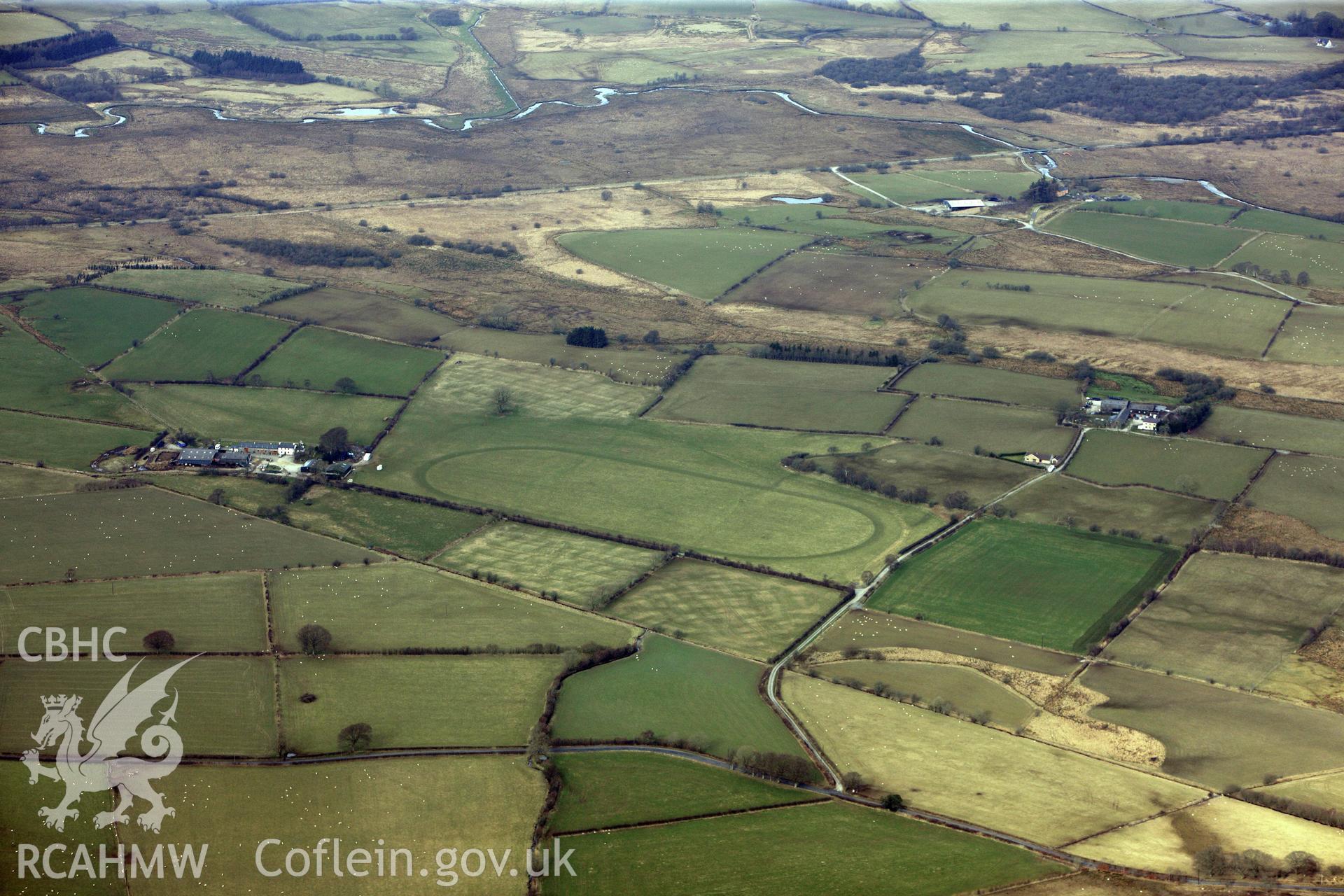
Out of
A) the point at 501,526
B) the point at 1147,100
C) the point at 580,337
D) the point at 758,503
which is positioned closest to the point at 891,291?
the point at 580,337

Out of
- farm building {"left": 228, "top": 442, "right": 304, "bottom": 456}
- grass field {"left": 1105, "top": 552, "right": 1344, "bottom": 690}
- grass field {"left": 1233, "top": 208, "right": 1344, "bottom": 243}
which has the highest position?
grass field {"left": 1233, "top": 208, "right": 1344, "bottom": 243}

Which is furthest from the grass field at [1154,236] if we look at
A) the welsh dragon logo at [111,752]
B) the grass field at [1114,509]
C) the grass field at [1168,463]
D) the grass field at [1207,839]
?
the welsh dragon logo at [111,752]

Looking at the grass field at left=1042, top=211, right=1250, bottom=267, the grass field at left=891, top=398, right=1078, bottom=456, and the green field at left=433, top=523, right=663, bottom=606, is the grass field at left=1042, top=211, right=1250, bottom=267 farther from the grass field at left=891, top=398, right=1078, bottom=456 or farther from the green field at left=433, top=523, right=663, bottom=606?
the green field at left=433, top=523, right=663, bottom=606

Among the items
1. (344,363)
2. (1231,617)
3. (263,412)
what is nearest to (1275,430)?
(1231,617)

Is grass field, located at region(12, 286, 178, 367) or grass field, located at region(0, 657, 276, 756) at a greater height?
grass field, located at region(0, 657, 276, 756)

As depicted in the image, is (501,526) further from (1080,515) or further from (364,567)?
(1080,515)

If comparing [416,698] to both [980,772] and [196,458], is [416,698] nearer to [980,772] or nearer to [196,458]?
[980,772]

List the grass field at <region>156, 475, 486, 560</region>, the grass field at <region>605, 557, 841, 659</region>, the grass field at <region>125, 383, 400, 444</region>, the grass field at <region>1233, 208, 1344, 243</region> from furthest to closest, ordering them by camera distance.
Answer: the grass field at <region>1233, 208, 1344, 243</region> → the grass field at <region>125, 383, 400, 444</region> → the grass field at <region>156, 475, 486, 560</region> → the grass field at <region>605, 557, 841, 659</region>

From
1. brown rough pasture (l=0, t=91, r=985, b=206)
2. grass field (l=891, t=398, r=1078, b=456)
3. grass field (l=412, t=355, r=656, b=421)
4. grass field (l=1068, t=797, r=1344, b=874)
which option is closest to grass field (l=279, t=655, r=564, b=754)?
grass field (l=1068, t=797, r=1344, b=874)
